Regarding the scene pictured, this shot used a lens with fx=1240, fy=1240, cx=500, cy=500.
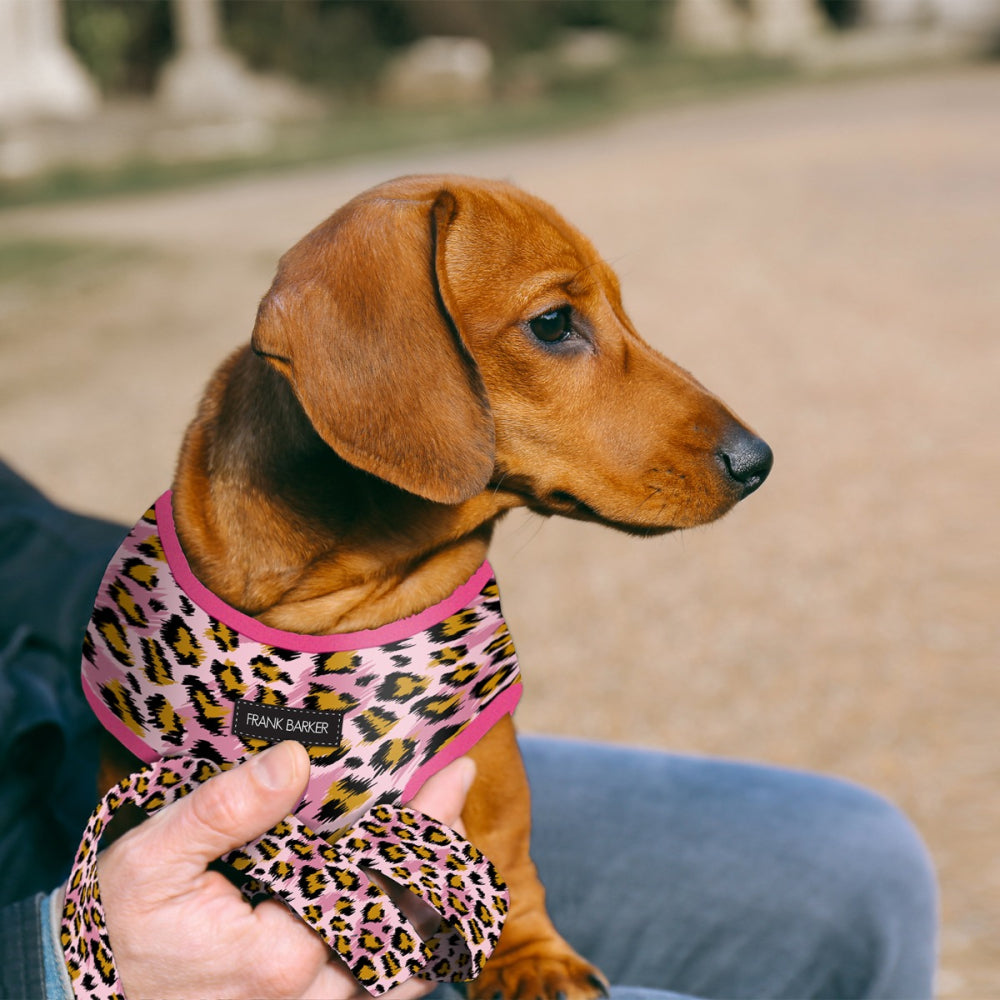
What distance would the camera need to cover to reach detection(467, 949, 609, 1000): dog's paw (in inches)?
71.1

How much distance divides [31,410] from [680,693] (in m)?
4.44

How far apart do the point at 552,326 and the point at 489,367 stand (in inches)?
4.9

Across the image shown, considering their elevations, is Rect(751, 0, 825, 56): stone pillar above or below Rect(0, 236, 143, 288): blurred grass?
below

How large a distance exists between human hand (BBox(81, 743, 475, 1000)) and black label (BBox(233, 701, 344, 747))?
0.26 feet

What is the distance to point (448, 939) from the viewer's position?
1678 mm

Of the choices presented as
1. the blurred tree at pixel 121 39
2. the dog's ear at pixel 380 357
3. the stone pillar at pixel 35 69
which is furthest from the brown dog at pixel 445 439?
the blurred tree at pixel 121 39

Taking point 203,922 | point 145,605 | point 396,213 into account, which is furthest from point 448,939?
point 396,213

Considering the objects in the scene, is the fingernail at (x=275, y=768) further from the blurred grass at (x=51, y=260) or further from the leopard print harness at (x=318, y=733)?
the blurred grass at (x=51, y=260)

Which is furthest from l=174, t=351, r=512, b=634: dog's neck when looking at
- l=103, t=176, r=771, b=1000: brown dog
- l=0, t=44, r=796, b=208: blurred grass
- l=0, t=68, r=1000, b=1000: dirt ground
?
l=0, t=44, r=796, b=208: blurred grass

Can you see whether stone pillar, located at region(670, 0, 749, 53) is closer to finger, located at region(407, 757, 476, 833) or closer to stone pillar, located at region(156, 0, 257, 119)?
stone pillar, located at region(156, 0, 257, 119)

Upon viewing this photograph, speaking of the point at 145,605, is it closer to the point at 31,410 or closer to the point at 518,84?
the point at 31,410

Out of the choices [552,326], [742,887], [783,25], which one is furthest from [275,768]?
[783,25]

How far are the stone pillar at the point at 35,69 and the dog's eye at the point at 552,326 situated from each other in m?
16.4

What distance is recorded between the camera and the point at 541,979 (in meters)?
1.83
